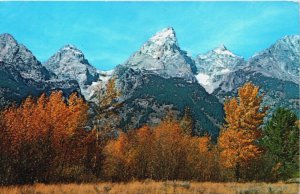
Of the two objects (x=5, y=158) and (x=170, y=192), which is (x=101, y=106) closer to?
(x=5, y=158)

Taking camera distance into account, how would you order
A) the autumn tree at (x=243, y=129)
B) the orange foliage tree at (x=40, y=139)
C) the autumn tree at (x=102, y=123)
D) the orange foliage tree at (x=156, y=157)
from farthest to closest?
the autumn tree at (x=243, y=129) < the orange foliage tree at (x=156, y=157) < the autumn tree at (x=102, y=123) < the orange foliage tree at (x=40, y=139)

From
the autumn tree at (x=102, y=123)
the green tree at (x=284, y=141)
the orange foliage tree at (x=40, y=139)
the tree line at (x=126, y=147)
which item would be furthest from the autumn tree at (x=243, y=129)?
the orange foliage tree at (x=40, y=139)

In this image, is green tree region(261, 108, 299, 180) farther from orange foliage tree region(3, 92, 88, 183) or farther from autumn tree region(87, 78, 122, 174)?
orange foliage tree region(3, 92, 88, 183)

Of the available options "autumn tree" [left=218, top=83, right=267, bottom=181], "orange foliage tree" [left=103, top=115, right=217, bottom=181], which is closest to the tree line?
"autumn tree" [left=218, top=83, right=267, bottom=181]

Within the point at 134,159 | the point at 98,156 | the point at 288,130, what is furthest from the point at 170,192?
the point at 288,130

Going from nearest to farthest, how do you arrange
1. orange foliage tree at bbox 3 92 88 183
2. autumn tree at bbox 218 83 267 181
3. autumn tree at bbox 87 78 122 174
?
orange foliage tree at bbox 3 92 88 183, autumn tree at bbox 87 78 122 174, autumn tree at bbox 218 83 267 181

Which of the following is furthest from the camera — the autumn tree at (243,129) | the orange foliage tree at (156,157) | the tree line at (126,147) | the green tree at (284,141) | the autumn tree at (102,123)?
the green tree at (284,141)

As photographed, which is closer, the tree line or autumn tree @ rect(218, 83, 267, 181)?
the tree line

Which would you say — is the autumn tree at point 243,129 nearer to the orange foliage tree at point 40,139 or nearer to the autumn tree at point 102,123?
the autumn tree at point 102,123

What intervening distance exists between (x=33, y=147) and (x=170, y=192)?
39.0 ft

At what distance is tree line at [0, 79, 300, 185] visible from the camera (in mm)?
31250

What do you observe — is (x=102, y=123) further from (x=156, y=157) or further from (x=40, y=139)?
(x=40, y=139)

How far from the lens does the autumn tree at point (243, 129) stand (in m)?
Result: 45.5

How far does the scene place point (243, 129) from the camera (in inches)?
1807
